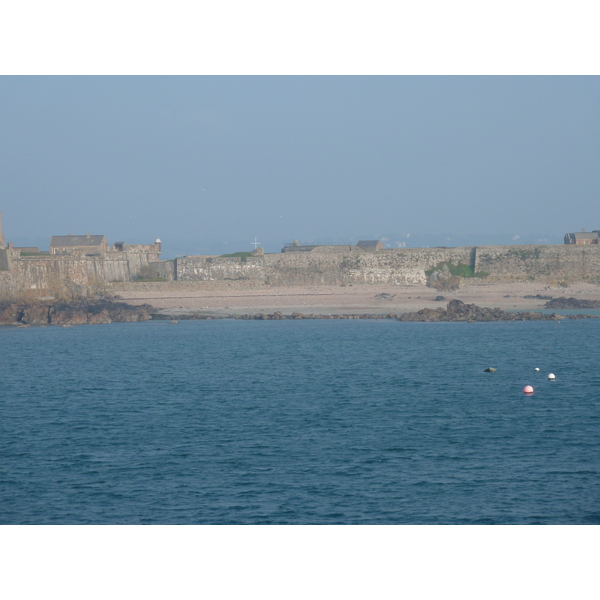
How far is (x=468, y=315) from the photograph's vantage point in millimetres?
40281

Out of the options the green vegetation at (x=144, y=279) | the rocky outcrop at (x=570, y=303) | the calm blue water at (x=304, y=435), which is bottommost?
the calm blue water at (x=304, y=435)

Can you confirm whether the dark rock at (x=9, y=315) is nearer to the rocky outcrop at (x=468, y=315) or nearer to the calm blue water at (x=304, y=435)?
the calm blue water at (x=304, y=435)

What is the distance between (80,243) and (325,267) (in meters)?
17.5

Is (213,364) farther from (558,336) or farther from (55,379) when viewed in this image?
(558,336)

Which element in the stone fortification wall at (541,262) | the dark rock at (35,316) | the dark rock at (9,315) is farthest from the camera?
the stone fortification wall at (541,262)

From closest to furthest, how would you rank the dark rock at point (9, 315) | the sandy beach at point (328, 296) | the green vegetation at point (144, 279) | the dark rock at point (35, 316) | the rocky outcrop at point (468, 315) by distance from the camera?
1. the rocky outcrop at point (468, 315)
2. the dark rock at point (35, 316)
3. the dark rock at point (9, 315)
4. the sandy beach at point (328, 296)
5. the green vegetation at point (144, 279)

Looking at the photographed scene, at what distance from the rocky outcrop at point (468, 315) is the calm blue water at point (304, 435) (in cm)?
868

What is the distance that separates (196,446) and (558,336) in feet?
71.4

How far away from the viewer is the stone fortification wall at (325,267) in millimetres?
49438

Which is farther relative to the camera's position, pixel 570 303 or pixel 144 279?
pixel 144 279

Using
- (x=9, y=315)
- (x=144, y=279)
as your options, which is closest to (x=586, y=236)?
(x=144, y=279)

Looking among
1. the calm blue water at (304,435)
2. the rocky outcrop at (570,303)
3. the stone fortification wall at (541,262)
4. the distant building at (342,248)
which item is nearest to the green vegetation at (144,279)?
the distant building at (342,248)

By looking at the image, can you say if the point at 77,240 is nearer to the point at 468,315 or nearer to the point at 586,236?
the point at 468,315

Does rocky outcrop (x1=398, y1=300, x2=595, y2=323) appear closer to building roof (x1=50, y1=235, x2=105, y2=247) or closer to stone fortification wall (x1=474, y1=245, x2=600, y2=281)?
stone fortification wall (x1=474, y1=245, x2=600, y2=281)
